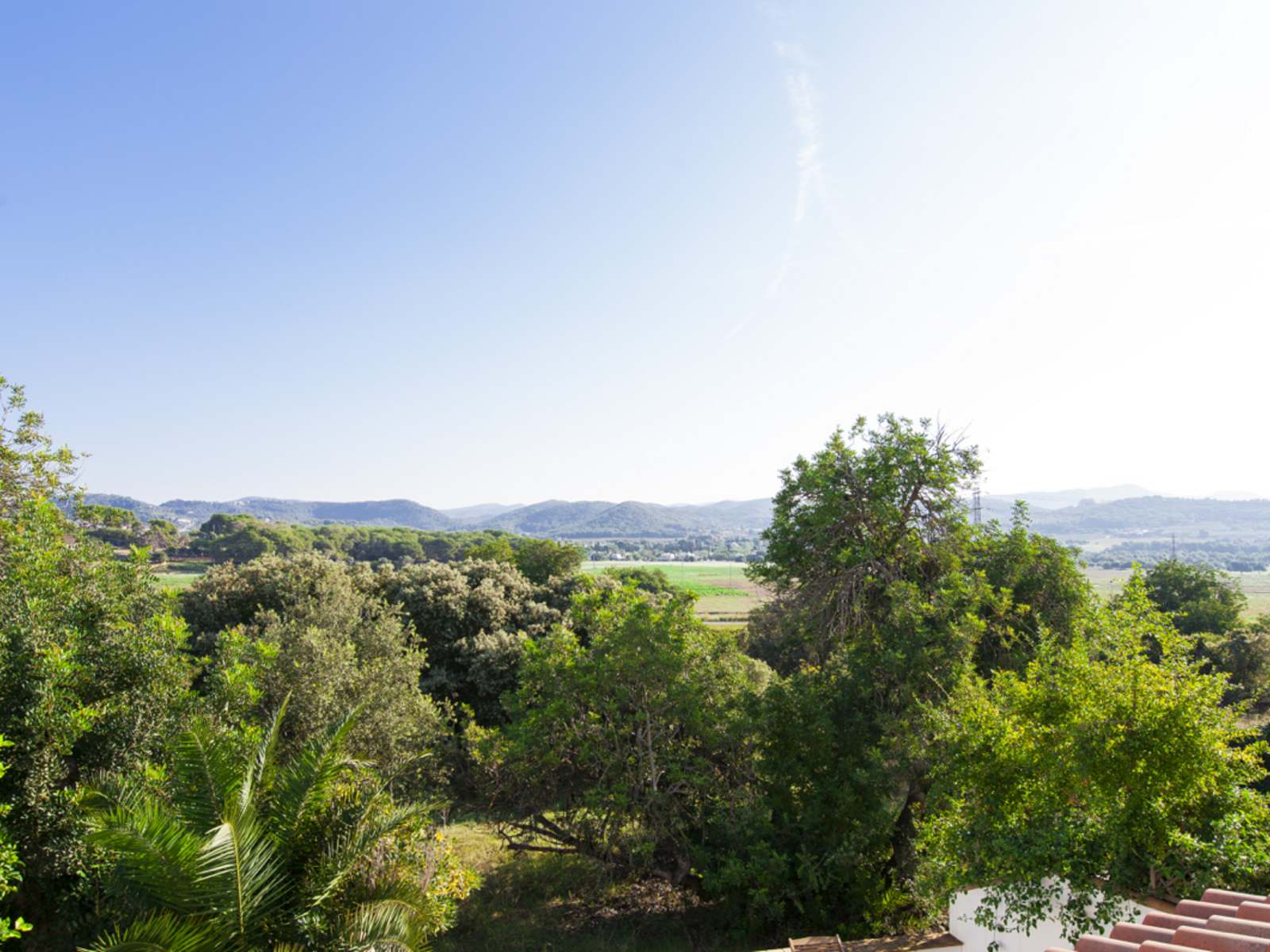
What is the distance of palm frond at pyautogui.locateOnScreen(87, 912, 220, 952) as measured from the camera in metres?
5.70

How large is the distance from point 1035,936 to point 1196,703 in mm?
3325

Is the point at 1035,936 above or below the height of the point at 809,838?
above

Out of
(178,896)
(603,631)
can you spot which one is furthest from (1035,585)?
(178,896)

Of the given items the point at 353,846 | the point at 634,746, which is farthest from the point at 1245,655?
the point at 353,846

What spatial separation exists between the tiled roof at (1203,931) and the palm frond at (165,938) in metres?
6.82

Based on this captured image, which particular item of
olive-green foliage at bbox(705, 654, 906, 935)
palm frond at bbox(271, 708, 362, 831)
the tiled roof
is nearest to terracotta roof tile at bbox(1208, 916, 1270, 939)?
the tiled roof

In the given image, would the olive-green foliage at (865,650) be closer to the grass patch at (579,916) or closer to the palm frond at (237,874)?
the grass patch at (579,916)

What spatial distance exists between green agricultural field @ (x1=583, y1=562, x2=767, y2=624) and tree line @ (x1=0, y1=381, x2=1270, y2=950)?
74.6ft

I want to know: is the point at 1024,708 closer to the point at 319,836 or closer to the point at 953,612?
the point at 953,612

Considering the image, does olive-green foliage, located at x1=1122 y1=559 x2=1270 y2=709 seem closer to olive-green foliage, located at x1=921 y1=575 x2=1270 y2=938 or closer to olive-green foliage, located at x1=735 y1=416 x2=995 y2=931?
olive-green foliage, located at x1=735 y1=416 x2=995 y2=931

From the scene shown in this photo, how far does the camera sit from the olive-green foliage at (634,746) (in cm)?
1232

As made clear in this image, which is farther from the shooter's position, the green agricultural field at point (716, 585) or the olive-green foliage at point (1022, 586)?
the green agricultural field at point (716, 585)

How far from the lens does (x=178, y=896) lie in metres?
6.43

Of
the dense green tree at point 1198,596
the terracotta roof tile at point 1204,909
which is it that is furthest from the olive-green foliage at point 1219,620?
the terracotta roof tile at point 1204,909
